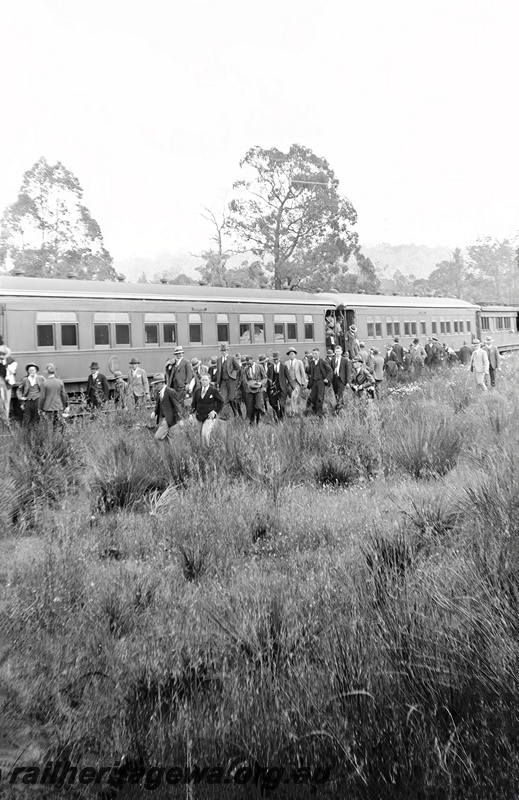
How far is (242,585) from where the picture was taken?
14.3ft

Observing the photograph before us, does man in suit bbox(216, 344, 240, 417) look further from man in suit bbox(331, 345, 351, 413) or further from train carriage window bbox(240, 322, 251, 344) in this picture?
train carriage window bbox(240, 322, 251, 344)

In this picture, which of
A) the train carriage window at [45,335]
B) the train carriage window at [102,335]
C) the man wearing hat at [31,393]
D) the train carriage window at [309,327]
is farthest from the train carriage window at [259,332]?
the man wearing hat at [31,393]

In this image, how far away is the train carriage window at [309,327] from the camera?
24219mm

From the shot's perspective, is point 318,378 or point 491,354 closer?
point 318,378

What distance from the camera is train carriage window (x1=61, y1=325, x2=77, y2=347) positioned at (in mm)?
17219

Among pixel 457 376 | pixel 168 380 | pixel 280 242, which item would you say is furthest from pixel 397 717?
pixel 280 242

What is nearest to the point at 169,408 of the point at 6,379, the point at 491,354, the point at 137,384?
the point at 6,379

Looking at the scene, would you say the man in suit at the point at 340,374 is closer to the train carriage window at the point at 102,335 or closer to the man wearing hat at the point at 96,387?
the man wearing hat at the point at 96,387

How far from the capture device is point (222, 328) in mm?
21344

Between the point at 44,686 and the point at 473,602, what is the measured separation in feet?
6.82

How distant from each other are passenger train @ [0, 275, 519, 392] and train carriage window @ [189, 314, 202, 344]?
3cm

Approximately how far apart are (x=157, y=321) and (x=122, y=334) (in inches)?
49.3

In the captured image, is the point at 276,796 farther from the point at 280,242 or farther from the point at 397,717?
the point at 280,242

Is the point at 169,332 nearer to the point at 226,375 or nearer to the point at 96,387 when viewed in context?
the point at 226,375
